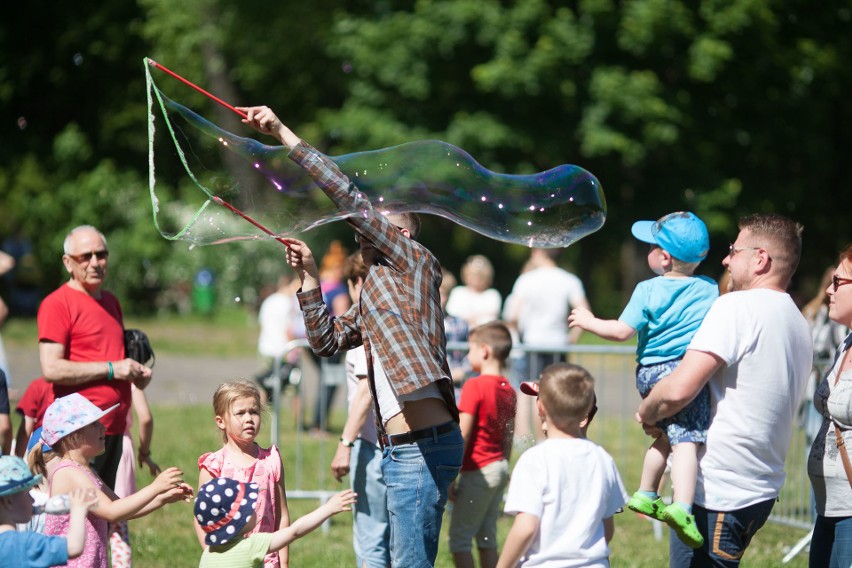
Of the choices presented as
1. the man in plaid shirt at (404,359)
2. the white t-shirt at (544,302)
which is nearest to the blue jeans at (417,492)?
the man in plaid shirt at (404,359)

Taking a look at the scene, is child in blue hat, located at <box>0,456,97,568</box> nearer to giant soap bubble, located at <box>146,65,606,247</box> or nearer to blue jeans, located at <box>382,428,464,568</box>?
blue jeans, located at <box>382,428,464,568</box>

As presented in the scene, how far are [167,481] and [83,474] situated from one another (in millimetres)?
504

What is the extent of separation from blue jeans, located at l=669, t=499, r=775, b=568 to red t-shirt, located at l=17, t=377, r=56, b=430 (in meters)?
3.59

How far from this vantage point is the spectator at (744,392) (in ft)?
13.7

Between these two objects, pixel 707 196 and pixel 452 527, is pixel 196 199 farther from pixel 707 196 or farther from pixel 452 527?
pixel 452 527

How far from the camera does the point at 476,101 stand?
77.2 ft

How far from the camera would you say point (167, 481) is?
14.3 feet

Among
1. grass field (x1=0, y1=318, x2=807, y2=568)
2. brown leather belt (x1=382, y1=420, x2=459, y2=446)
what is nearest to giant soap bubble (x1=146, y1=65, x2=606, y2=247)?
brown leather belt (x1=382, y1=420, x2=459, y2=446)

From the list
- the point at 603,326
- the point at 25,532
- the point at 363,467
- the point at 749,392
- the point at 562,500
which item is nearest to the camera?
the point at 25,532

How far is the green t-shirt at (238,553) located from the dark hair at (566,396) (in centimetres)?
123

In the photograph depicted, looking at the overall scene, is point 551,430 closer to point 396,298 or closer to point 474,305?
point 396,298

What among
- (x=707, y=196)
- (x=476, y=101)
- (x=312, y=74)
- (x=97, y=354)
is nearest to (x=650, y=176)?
(x=707, y=196)

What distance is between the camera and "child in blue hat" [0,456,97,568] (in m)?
3.74

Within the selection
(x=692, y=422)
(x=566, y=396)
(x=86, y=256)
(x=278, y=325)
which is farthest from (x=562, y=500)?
(x=278, y=325)
